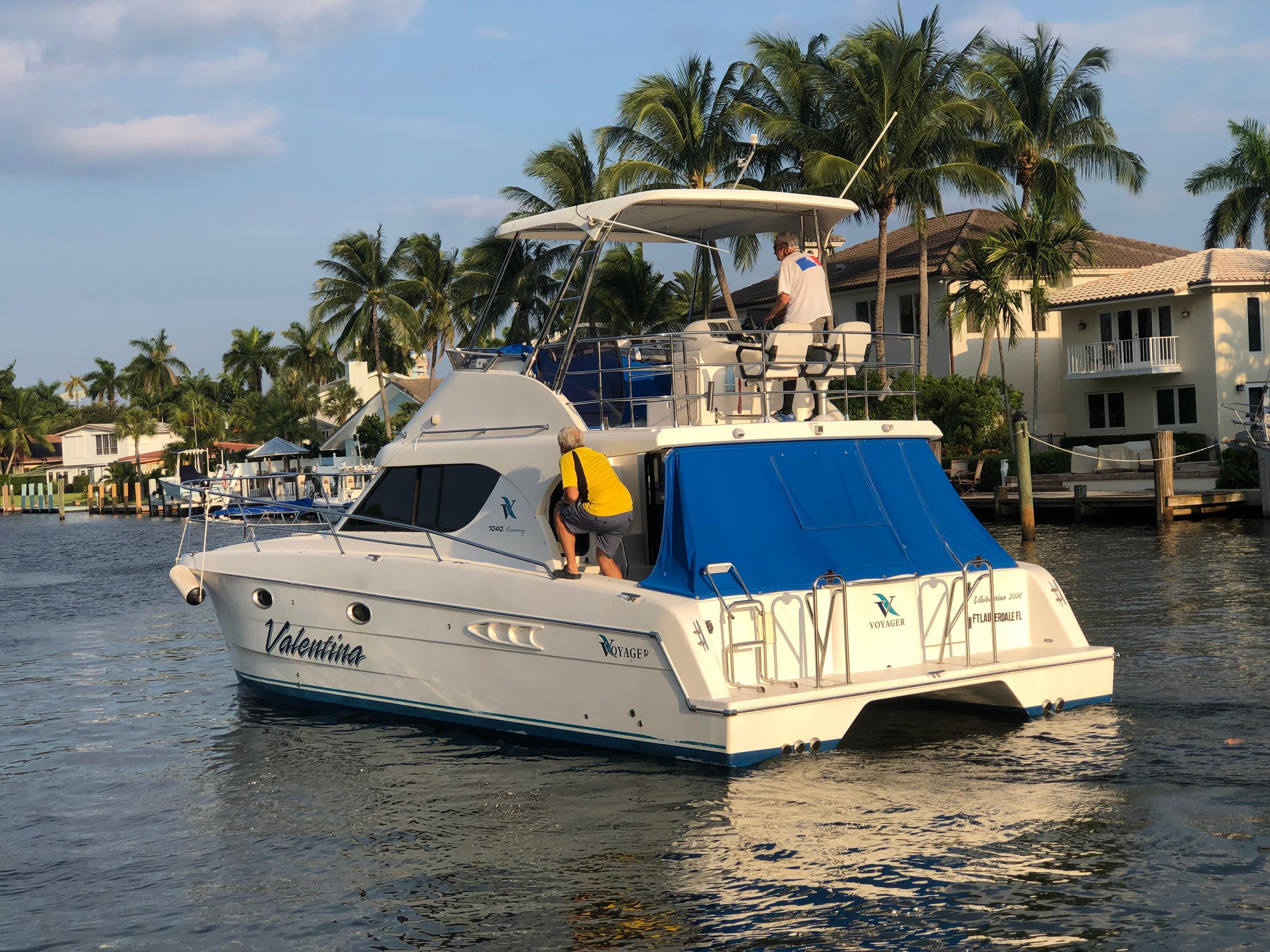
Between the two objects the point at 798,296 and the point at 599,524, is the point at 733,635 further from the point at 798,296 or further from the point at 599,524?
the point at 798,296

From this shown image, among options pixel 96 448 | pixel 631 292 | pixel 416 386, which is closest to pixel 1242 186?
pixel 631 292

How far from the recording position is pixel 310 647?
35.1ft

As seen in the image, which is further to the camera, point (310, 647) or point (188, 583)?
point (188, 583)

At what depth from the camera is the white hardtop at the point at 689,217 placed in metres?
9.88

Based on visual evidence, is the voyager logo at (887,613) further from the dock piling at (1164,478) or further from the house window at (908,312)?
the house window at (908,312)

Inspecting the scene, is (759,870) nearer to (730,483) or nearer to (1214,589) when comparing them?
(730,483)

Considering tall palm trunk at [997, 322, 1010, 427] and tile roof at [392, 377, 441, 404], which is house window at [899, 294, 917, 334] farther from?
tile roof at [392, 377, 441, 404]

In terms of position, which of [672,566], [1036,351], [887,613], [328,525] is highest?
[1036,351]

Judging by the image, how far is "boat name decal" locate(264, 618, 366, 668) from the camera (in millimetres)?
10266

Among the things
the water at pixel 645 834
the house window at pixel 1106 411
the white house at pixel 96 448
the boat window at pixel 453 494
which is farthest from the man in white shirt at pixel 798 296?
the white house at pixel 96 448

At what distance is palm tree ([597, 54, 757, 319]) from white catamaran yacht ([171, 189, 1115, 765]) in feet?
95.6

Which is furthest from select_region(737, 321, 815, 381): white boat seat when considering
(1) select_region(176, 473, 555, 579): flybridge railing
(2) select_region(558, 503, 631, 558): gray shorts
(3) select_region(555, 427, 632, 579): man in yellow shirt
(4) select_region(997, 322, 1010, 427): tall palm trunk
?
(4) select_region(997, 322, 1010, 427): tall palm trunk

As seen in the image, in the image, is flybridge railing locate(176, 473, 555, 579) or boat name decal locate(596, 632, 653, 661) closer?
boat name decal locate(596, 632, 653, 661)

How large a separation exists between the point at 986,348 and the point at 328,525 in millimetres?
32929
